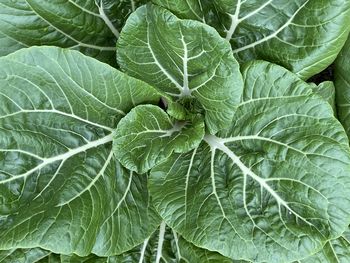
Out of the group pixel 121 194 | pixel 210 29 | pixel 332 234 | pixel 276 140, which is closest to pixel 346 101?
pixel 276 140

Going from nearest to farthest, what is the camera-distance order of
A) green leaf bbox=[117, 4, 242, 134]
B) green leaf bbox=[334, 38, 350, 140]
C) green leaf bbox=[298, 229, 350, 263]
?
1. green leaf bbox=[117, 4, 242, 134]
2. green leaf bbox=[298, 229, 350, 263]
3. green leaf bbox=[334, 38, 350, 140]

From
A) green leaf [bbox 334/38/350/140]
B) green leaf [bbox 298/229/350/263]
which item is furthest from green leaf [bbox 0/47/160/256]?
green leaf [bbox 334/38/350/140]

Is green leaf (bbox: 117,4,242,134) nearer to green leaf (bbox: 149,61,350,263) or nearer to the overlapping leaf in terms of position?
green leaf (bbox: 149,61,350,263)

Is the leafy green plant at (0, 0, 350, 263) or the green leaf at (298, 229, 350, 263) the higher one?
the leafy green plant at (0, 0, 350, 263)

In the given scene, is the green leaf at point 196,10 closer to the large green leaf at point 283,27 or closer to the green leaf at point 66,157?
the large green leaf at point 283,27

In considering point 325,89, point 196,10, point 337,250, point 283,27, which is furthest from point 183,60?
point 337,250
